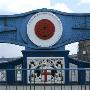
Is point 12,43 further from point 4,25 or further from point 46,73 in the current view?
point 46,73

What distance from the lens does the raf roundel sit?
20984 mm

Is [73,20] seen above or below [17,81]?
above

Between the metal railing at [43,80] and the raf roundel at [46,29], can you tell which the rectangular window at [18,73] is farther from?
the raf roundel at [46,29]

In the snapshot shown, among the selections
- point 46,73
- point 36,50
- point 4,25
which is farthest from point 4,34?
point 46,73

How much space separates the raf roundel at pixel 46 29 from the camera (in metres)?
21.0

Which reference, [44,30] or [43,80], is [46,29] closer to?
[44,30]

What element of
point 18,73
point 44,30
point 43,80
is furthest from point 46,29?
point 18,73

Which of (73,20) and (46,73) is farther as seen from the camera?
(73,20)

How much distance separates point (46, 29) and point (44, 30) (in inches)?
4.5

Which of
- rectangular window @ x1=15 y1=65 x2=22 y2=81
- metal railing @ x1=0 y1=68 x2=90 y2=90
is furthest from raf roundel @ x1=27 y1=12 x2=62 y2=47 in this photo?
rectangular window @ x1=15 y1=65 x2=22 y2=81

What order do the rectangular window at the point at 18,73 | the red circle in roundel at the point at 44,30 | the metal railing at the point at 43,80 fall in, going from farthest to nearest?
the red circle in roundel at the point at 44,30 → the metal railing at the point at 43,80 → the rectangular window at the point at 18,73

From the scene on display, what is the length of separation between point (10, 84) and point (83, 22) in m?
4.93

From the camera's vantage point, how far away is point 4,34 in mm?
21484

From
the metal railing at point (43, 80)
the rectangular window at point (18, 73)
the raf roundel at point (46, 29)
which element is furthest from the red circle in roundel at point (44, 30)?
the rectangular window at point (18, 73)
